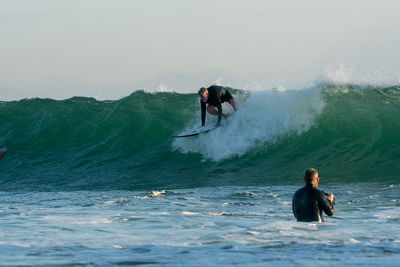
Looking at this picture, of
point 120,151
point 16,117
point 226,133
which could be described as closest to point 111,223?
point 226,133

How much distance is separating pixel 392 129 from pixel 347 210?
8.12 m

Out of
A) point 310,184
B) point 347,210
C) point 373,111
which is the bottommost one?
point 347,210

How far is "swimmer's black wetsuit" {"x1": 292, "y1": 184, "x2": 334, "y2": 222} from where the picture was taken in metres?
7.61

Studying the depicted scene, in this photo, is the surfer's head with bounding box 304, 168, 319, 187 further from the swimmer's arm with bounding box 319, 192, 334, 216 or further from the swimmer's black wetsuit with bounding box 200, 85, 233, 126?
the swimmer's black wetsuit with bounding box 200, 85, 233, 126

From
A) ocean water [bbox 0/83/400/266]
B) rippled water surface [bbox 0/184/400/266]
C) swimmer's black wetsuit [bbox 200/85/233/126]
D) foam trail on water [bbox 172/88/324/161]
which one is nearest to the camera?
rippled water surface [bbox 0/184/400/266]

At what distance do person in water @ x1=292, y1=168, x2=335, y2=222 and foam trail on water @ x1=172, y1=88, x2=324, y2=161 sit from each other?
27.1 ft

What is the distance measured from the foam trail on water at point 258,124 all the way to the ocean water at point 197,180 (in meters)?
0.04

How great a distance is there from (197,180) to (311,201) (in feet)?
22.1

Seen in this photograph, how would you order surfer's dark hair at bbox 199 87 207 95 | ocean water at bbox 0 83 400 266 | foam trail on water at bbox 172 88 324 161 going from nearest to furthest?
ocean water at bbox 0 83 400 266, surfer's dark hair at bbox 199 87 207 95, foam trail on water at bbox 172 88 324 161

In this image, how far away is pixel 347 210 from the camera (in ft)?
31.2

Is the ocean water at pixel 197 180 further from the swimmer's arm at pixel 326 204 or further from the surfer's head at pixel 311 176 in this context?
the surfer's head at pixel 311 176

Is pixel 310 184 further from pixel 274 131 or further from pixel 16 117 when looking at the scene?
pixel 16 117

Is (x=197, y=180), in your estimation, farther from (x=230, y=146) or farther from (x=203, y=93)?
(x=230, y=146)

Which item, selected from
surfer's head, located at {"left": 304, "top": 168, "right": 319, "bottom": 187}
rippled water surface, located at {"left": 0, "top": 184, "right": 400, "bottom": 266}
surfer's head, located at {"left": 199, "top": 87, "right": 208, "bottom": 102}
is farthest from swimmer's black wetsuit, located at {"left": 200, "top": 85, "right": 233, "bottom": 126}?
surfer's head, located at {"left": 304, "top": 168, "right": 319, "bottom": 187}
